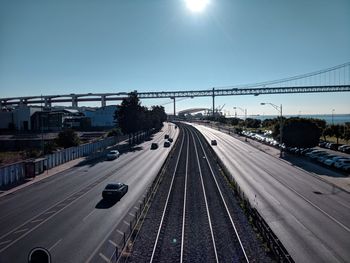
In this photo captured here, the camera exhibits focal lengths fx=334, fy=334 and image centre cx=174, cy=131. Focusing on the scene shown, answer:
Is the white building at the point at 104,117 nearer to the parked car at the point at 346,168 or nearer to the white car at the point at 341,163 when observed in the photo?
the white car at the point at 341,163

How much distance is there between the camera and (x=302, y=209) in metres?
24.2

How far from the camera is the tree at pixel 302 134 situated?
53656mm

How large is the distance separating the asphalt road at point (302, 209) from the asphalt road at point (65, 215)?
999cm

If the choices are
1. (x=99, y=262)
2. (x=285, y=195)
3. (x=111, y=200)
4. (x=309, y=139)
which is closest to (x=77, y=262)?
(x=99, y=262)

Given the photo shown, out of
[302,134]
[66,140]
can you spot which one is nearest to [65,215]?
[302,134]

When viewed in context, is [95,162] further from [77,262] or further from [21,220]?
[77,262]

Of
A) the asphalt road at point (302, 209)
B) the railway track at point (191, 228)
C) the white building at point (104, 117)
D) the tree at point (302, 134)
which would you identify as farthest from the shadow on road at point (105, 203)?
the white building at point (104, 117)

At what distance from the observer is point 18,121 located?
122 m

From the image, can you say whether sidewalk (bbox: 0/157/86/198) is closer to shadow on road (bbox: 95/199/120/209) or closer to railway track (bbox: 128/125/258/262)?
shadow on road (bbox: 95/199/120/209)

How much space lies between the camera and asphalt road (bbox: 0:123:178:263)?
17.3m

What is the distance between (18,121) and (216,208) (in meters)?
115

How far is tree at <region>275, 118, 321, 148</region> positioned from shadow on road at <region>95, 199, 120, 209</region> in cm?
3694

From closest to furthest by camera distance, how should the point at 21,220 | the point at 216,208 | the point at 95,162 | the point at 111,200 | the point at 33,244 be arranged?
the point at 33,244 < the point at 21,220 < the point at 216,208 < the point at 111,200 < the point at 95,162

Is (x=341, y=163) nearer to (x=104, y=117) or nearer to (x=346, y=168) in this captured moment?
(x=346, y=168)
